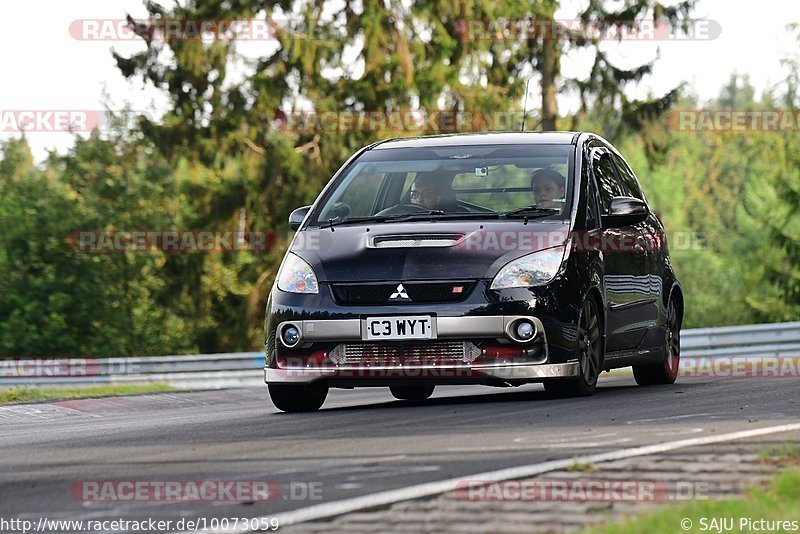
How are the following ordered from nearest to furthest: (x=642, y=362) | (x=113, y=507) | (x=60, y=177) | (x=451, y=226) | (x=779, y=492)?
(x=779, y=492) → (x=113, y=507) → (x=451, y=226) → (x=642, y=362) → (x=60, y=177)

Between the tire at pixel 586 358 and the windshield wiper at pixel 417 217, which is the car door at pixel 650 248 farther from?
the windshield wiper at pixel 417 217

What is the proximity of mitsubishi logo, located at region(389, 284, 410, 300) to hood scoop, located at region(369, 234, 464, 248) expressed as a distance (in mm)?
332

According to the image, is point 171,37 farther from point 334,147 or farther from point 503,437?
point 503,437

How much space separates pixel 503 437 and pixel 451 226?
2811 mm

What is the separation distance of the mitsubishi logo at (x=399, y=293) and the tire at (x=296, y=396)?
100cm

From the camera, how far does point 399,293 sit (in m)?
10.2

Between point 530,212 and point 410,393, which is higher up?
point 530,212

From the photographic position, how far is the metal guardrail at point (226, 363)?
23.7 meters

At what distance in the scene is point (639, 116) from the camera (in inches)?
1610

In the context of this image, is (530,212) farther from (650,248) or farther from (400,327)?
(650,248)

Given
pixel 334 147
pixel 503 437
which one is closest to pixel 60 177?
pixel 334 147

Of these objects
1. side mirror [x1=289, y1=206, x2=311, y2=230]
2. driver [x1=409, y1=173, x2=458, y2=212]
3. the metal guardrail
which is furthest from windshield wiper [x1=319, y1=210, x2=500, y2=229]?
the metal guardrail

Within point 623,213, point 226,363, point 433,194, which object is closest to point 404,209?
point 433,194

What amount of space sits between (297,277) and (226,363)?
18.8 meters
